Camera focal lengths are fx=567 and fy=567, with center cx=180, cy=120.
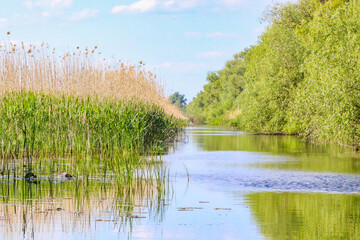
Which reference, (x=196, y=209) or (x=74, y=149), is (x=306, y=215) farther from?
(x=74, y=149)

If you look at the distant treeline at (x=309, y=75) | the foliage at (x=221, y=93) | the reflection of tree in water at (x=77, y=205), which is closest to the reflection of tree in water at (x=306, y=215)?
the reflection of tree in water at (x=77, y=205)

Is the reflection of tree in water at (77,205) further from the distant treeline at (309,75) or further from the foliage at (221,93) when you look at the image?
the foliage at (221,93)

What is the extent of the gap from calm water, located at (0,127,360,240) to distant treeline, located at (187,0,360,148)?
7.86 m

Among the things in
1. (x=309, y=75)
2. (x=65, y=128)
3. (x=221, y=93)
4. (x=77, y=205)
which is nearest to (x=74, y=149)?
(x=65, y=128)

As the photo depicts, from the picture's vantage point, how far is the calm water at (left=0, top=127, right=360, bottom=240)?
Result: 307 inches

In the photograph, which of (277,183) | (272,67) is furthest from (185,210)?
(272,67)

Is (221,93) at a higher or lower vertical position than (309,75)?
higher

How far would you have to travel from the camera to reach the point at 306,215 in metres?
9.25

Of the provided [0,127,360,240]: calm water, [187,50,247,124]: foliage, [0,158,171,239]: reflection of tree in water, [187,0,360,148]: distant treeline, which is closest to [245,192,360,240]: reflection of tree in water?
[0,127,360,240]: calm water

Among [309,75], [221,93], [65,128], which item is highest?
[221,93]

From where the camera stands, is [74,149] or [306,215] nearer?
[306,215]

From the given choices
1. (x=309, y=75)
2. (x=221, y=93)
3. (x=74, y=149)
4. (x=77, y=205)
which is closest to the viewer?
(x=77, y=205)

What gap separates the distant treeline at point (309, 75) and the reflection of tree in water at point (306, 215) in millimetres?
11625

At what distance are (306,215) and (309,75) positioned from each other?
2649 centimetres
